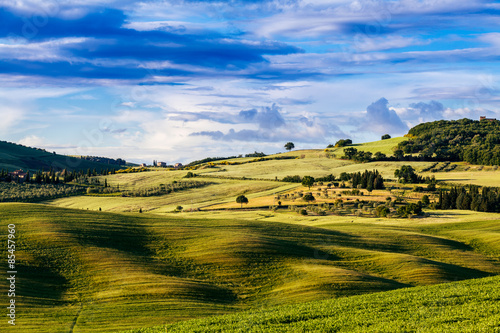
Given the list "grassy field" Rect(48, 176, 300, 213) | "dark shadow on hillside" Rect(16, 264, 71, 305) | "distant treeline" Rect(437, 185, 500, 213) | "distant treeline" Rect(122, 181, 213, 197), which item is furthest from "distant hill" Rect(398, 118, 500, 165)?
"dark shadow on hillside" Rect(16, 264, 71, 305)

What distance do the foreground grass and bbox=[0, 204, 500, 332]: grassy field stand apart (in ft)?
5.47

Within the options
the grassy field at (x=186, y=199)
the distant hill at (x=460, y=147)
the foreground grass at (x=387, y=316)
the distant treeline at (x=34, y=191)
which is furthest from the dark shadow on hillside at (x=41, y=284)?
the distant hill at (x=460, y=147)

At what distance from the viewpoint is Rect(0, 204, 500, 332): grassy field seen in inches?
1157

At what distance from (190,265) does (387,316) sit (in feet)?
72.4

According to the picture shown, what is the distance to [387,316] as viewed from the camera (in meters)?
21.3

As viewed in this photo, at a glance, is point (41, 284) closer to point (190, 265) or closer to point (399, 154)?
point (190, 265)

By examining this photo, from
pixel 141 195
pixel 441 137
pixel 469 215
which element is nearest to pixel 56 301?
pixel 469 215

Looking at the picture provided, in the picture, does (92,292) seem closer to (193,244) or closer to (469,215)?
(193,244)

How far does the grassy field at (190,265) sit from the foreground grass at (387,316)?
1669mm

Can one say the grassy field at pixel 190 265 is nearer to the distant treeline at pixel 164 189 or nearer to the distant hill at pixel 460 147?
the distant treeline at pixel 164 189

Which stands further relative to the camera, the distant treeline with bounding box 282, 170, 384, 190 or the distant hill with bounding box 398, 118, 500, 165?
the distant hill with bounding box 398, 118, 500, 165

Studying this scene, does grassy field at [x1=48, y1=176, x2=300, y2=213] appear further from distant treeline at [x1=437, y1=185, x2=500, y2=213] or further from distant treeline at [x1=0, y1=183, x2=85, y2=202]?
distant treeline at [x1=437, y1=185, x2=500, y2=213]

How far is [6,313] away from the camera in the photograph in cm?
2648

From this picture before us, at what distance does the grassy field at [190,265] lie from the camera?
29391mm
